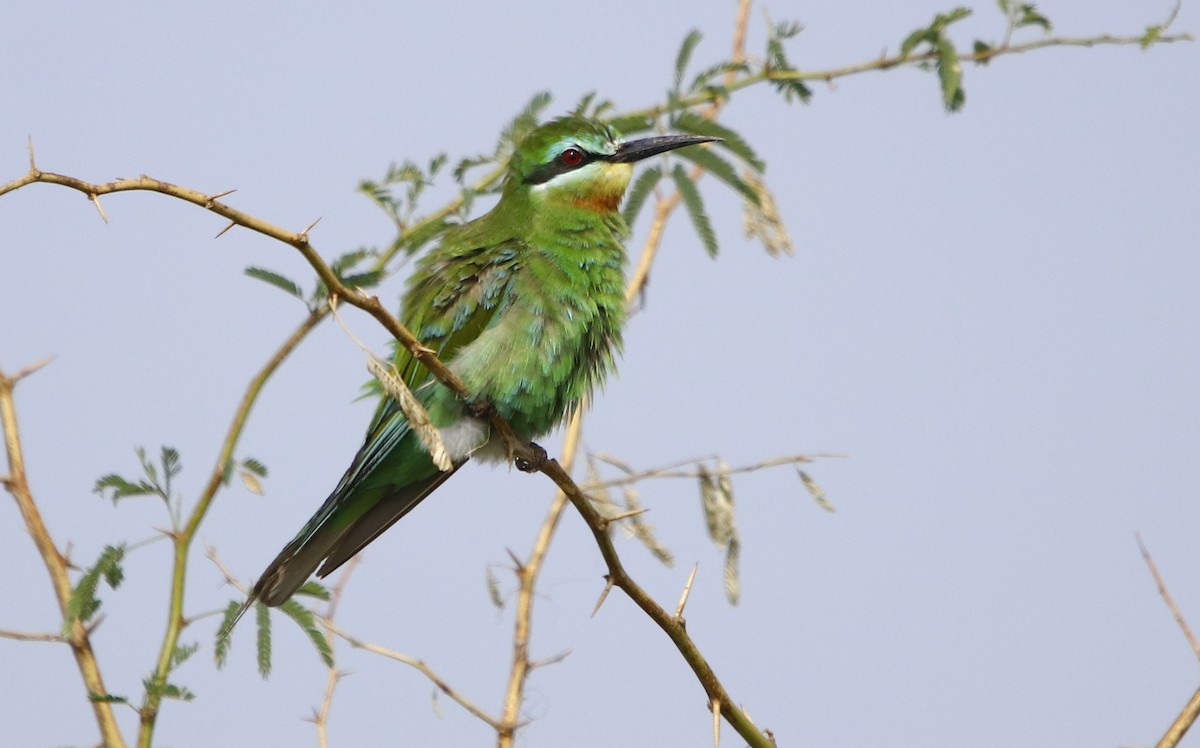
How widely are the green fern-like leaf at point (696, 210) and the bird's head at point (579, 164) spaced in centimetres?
41

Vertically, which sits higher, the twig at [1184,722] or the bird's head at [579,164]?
the bird's head at [579,164]

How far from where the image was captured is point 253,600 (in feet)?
9.61

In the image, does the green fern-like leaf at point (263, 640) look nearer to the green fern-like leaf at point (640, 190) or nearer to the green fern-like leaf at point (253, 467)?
the green fern-like leaf at point (253, 467)

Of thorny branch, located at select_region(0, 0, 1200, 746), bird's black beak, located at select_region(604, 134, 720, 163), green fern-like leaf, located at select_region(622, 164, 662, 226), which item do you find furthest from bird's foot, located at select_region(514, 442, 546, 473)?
bird's black beak, located at select_region(604, 134, 720, 163)

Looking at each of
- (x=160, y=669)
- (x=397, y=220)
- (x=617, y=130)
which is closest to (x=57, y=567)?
(x=160, y=669)

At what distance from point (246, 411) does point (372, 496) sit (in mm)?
602

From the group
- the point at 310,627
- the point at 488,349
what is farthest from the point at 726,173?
→ the point at 310,627

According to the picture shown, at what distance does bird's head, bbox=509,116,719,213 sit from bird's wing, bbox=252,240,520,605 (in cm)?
35

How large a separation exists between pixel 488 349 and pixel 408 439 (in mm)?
305

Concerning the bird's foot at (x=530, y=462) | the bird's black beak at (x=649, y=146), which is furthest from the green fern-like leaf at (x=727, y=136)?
the bird's foot at (x=530, y=462)

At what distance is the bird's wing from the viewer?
3.26 metres

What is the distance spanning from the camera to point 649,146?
148 inches

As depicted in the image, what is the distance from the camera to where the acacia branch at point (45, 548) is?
258 centimetres

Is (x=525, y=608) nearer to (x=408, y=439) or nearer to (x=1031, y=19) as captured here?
(x=408, y=439)
